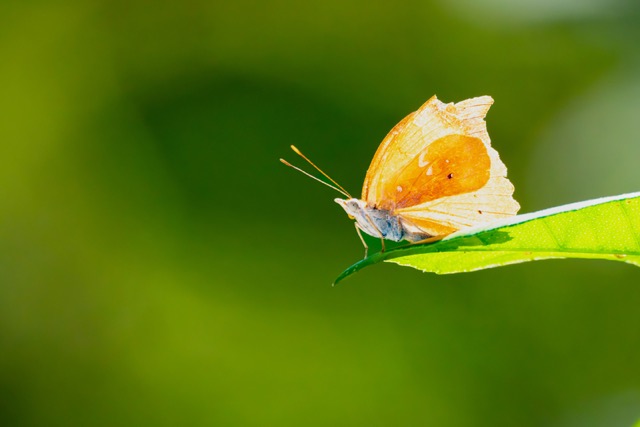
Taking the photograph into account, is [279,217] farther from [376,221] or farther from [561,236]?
[561,236]

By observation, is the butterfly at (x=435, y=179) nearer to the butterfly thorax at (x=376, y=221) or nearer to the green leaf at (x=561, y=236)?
the butterfly thorax at (x=376, y=221)

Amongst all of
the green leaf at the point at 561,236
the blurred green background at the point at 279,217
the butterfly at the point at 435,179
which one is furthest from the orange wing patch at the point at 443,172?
the blurred green background at the point at 279,217

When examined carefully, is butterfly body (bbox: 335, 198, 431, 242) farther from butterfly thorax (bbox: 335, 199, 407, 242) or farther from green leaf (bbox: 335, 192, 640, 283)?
green leaf (bbox: 335, 192, 640, 283)

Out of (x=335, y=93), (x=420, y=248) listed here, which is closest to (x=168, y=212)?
(x=335, y=93)

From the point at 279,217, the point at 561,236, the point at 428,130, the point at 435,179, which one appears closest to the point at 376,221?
the point at 435,179

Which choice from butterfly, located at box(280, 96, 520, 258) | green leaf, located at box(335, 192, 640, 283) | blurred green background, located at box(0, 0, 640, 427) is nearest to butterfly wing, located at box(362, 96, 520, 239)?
butterfly, located at box(280, 96, 520, 258)

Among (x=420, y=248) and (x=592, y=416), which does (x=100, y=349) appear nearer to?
Result: (x=592, y=416)
